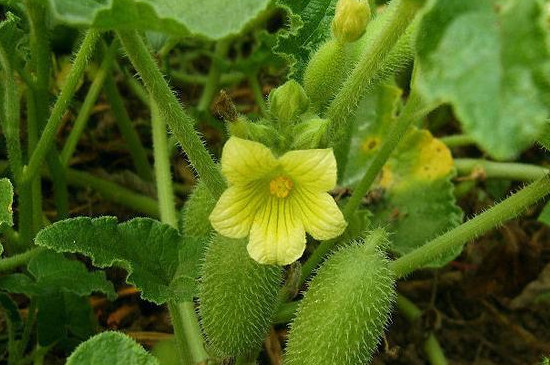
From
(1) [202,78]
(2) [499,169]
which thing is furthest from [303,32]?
(1) [202,78]

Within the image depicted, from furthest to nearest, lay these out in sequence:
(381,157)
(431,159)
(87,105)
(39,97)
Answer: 1. (431,159)
2. (87,105)
3. (39,97)
4. (381,157)

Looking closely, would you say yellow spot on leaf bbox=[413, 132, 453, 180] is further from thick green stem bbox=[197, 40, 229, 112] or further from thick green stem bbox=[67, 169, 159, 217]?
thick green stem bbox=[67, 169, 159, 217]

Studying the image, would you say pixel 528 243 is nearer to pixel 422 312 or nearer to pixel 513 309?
pixel 513 309

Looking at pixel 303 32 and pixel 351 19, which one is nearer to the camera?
pixel 351 19

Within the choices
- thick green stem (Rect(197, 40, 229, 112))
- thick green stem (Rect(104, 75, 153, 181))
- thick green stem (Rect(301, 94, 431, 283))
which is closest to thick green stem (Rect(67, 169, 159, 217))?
thick green stem (Rect(104, 75, 153, 181))

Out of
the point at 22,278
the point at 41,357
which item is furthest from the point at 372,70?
the point at 41,357

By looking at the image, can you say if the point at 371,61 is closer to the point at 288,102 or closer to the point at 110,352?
the point at 288,102
